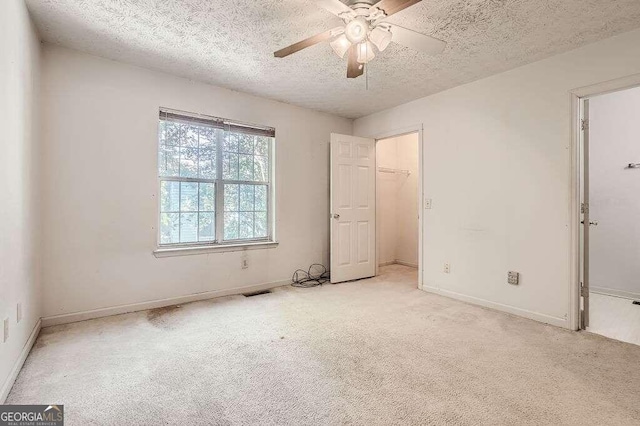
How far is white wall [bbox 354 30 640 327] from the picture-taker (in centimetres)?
265

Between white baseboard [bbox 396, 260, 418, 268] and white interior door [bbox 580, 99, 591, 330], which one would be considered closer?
white interior door [bbox 580, 99, 591, 330]

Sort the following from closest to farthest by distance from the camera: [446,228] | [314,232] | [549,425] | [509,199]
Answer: [549,425] < [509,199] < [446,228] < [314,232]

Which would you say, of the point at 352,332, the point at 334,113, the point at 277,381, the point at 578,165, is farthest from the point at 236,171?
the point at 578,165

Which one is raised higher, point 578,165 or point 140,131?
point 140,131

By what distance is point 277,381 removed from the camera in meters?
1.83

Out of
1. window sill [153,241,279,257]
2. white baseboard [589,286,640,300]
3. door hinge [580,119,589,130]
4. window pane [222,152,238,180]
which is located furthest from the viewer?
window pane [222,152,238,180]

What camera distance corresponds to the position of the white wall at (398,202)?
5.45 metres

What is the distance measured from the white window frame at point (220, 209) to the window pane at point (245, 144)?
121 millimetres

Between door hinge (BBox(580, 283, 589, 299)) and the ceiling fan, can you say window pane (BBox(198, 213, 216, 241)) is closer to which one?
the ceiling fan

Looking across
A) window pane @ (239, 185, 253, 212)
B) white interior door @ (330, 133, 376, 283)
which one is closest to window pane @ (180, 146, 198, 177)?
window pane @ (239, 185, 253, 212)

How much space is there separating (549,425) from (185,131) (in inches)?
147

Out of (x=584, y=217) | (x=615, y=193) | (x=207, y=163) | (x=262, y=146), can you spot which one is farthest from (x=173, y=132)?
(x=615, y=193)

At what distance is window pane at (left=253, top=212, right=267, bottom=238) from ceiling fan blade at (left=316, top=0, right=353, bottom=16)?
2627 millimetres

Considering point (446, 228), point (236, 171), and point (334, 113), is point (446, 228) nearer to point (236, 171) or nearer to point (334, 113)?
point (334, 113)
